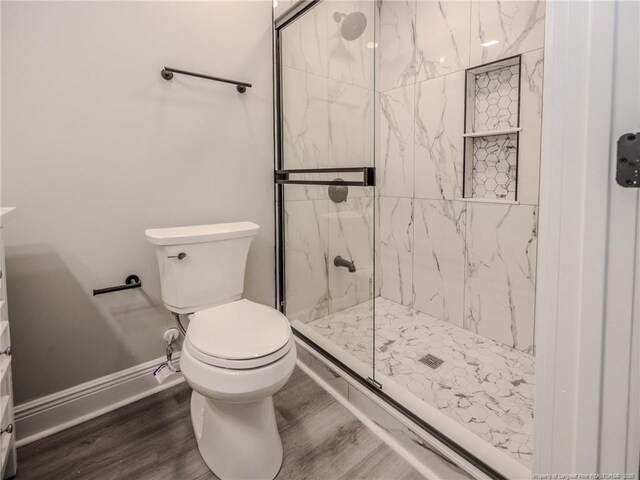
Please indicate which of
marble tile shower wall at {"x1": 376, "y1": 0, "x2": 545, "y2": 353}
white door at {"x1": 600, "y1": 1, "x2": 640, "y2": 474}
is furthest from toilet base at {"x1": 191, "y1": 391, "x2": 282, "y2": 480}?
marble tile shower wall at {"x1": 376, "y1": 0, "x2": 545, "y2": 353}

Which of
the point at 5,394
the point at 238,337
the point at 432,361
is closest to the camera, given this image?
the point at 5,394

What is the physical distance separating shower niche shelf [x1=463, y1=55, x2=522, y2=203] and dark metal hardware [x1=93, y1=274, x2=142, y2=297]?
1.80 meters

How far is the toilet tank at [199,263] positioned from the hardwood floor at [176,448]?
1.65 feet

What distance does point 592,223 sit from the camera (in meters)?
0.54

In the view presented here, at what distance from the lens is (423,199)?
2.29 meters

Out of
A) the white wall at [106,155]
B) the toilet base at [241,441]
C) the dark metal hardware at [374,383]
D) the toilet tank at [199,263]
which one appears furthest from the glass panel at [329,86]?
the toilet base at [241,441]

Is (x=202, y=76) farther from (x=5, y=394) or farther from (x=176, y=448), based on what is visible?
(x=176, y=448)

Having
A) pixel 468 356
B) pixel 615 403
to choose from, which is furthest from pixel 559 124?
pixel 468 356

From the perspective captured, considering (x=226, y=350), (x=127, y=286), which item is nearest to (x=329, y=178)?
(x=226, y=350)

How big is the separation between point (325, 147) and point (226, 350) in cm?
103

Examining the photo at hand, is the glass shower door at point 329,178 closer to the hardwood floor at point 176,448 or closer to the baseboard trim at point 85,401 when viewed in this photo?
the hardwood floor at point 176,448

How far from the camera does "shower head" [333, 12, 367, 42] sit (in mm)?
1432

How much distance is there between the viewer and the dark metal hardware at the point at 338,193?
160 cm

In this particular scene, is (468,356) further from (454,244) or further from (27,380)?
(27,380)
